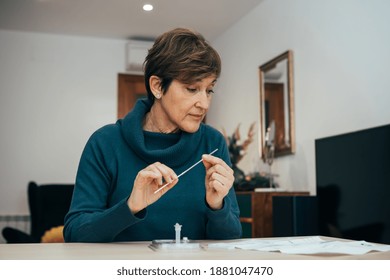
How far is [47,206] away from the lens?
4.27 m

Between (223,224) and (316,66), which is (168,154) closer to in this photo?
(223,224)

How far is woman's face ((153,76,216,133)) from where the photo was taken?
1257mm

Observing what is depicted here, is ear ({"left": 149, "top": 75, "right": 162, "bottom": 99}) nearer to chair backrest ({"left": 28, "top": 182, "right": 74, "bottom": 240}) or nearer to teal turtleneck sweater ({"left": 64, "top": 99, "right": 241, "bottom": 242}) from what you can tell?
teal turtleneck sweater ({"left": 64, "top": 99, "right": 241, "bottom": 242})

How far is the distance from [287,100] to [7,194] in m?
3.00

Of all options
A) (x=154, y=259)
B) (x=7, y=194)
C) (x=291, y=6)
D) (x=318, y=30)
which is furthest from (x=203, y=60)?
(x=7, y=194)

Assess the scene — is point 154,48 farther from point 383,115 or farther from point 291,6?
point 291,6

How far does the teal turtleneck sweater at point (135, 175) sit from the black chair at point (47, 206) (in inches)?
123

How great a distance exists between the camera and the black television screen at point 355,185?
2.15 m

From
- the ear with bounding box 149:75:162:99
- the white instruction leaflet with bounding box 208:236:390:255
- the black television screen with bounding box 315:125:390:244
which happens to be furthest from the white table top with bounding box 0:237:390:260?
the black television screen with bounding box 315:125:390:244

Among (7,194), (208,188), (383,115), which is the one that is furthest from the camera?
(7,194)

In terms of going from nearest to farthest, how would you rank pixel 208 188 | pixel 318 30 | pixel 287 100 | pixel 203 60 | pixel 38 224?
pixel 208 188
pixel 203 60
pixel 318 30
pixel 287 100
pixel 38 224

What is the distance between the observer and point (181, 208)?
1305 mm

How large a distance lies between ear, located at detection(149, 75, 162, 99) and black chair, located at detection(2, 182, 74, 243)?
3144mm

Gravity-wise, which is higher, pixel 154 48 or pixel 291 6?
pixel 291 6
